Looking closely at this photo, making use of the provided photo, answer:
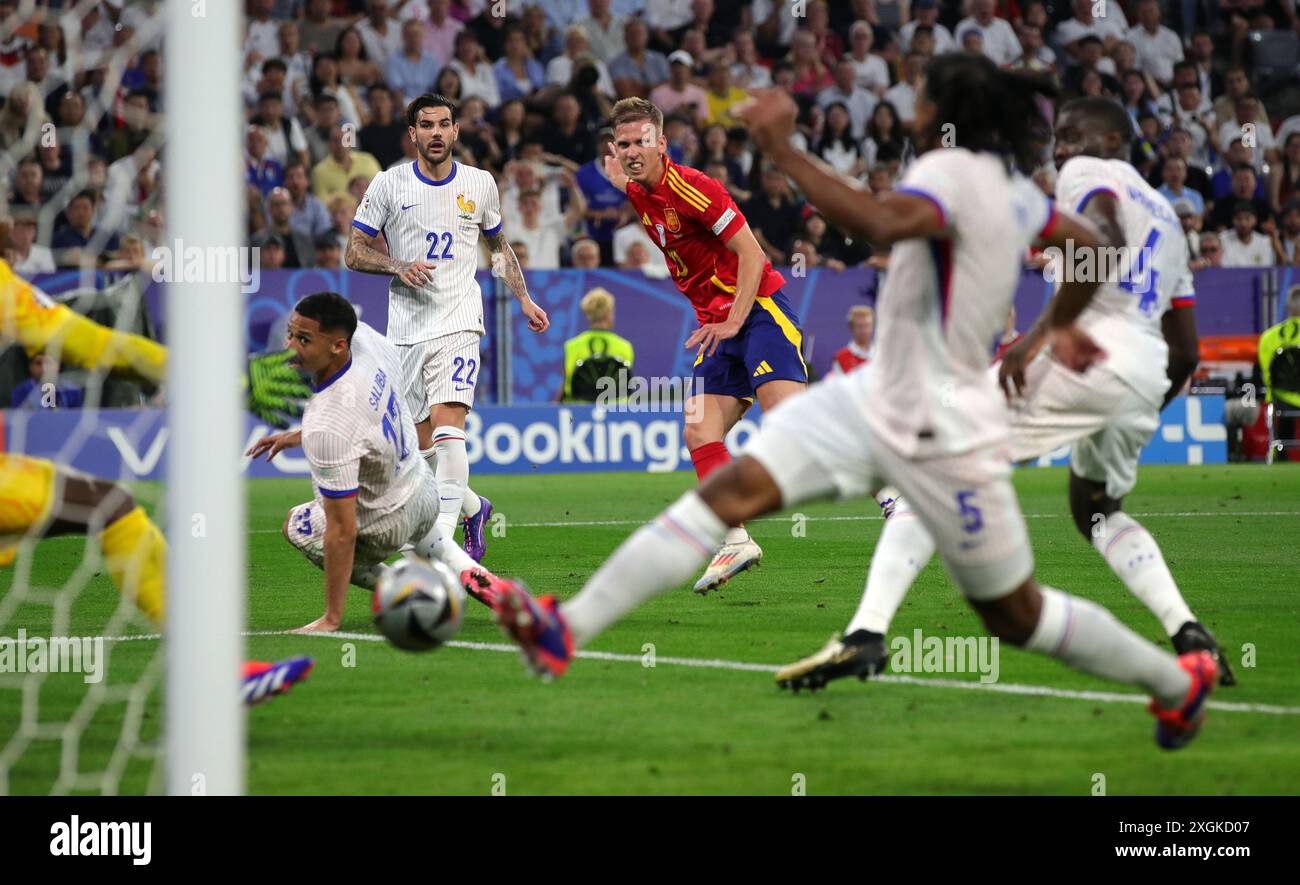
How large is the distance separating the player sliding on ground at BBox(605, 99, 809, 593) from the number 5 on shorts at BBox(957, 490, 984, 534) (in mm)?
3834

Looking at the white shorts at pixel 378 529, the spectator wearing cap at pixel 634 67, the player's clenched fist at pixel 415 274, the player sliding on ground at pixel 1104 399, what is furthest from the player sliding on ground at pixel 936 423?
the spectator wearing cap at pixel 634 67

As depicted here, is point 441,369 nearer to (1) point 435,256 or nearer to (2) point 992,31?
(1) point 435,256

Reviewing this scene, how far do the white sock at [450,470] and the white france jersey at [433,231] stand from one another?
0.81 metres

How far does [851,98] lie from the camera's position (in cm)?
2045

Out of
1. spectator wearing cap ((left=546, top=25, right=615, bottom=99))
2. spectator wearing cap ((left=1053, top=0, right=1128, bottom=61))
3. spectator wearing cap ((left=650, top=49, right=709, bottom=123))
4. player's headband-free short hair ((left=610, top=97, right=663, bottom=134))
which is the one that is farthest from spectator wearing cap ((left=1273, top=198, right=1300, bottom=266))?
player's headband-free short hair ((left=610, top=97, right=663, bottom=134))

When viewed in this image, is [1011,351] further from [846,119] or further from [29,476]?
[846,119]

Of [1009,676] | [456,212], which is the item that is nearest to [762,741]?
[1009,676]

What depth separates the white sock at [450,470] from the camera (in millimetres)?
8711

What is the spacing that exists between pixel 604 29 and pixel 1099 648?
1698 cm

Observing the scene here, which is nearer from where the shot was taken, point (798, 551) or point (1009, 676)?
point (1009, 676)

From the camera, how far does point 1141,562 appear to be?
6090mm

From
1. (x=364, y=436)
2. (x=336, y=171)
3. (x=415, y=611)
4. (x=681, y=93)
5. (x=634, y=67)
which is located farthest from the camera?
(x=634, y=67)

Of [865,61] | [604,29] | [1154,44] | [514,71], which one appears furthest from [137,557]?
[1154,44]

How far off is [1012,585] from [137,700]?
2.99m
